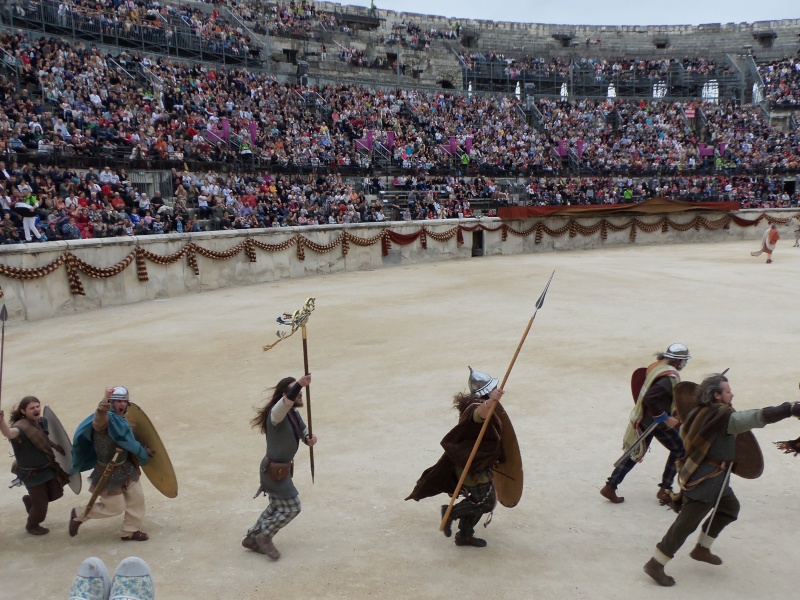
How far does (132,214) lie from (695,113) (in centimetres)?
3590

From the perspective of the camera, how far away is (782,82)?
1727 inches

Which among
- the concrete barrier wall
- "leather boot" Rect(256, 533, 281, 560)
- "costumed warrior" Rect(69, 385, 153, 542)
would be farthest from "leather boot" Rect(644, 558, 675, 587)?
the concrete barrier wall

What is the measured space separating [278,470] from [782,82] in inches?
1921

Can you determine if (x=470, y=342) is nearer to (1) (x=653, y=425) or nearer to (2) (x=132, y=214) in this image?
(1) (x=653, y=425)

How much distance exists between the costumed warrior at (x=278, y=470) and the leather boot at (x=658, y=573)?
2384mm

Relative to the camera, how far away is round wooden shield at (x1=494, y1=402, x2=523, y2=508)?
485 centimetres

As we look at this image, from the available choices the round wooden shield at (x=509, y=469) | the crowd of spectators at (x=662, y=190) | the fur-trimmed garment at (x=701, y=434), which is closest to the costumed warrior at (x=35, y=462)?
the round wooden shield at (x=509, y=469)

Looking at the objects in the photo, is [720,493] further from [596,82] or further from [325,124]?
[596,82]

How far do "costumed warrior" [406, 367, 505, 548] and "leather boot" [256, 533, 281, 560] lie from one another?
1.05 meters

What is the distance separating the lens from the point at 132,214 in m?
18.4

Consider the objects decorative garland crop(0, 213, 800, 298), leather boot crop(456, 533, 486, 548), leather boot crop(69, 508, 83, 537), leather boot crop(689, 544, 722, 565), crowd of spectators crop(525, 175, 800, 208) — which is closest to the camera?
leather boot crop(689, 544, 722, 565)

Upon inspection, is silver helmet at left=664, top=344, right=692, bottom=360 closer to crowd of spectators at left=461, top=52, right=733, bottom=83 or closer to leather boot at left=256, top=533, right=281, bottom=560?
leather boot at left=256, top=533, right=281, bottom=560

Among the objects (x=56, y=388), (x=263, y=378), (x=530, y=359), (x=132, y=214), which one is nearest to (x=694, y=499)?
(x=530, y=359)

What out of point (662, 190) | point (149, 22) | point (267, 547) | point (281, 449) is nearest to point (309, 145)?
point (149, 22)
